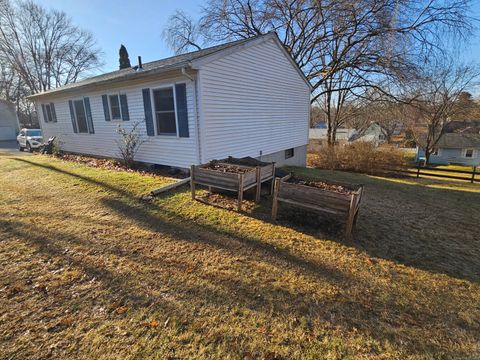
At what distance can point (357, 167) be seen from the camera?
1411cm

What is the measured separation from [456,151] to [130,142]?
41410mm

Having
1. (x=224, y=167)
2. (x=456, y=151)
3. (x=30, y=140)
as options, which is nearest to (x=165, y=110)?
(x=224, y=167)

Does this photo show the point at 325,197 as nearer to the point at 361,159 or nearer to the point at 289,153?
the point at 289,153

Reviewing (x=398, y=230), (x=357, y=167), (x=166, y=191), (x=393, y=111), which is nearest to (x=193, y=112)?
(x=166, y=191)

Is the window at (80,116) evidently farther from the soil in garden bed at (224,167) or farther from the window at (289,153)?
the window at (289,153)

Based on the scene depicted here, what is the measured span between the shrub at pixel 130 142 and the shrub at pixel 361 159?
1125cm

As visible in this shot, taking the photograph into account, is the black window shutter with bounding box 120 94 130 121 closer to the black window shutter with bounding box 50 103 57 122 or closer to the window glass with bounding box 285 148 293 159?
the black window shutter with bounding box 50 103 57 122

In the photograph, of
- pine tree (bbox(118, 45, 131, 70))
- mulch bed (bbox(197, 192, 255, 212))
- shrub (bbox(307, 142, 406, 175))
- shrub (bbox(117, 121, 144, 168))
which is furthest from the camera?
pine tree (bbox(118, 45, 131, 70))

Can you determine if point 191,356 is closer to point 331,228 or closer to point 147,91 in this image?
point 331,228

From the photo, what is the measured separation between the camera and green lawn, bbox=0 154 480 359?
2.09 meters

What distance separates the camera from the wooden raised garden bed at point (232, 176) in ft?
15.8

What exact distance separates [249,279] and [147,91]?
22.8ft

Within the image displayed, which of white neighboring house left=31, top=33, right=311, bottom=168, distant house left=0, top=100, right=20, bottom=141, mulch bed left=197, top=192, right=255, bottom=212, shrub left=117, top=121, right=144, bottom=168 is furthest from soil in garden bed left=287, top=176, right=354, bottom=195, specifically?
distant house left=0, top=100, right=20, bottom=141

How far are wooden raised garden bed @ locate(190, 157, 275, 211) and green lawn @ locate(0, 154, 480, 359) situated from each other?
495mm
